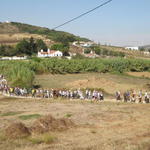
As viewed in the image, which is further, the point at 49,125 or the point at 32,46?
the point at 32,46

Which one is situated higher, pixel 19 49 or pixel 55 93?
pixel 19 49

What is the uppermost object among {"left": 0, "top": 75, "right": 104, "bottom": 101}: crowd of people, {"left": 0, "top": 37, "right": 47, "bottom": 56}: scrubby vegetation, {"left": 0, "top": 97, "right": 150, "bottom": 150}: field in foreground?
{"left": 0, "top": 37, "right": 47, "bottom": 56}: scrubby vegetation

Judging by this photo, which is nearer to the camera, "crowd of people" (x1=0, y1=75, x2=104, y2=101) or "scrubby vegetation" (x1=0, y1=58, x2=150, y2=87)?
"crowd of people" (x1=0, y1=75, x2=104, y2=101)

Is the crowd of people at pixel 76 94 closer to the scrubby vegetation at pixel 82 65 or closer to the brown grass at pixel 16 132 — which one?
the brown grass at pixel 16 132

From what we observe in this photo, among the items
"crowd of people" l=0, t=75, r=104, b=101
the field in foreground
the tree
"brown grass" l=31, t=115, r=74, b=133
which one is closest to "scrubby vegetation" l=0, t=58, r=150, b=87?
"crowd of people" l=0, t=75, r=104, b=101

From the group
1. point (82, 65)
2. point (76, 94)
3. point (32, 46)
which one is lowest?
point (76, 94)

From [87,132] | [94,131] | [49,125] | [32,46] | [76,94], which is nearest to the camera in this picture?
[87,132]

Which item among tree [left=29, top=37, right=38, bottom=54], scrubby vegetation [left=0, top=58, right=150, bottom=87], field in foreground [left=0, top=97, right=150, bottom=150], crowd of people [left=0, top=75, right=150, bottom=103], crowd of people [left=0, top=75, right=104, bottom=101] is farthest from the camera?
tree [left=29, top=37, right=38, bottom=54]

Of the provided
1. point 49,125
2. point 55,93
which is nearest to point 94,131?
point 49,125

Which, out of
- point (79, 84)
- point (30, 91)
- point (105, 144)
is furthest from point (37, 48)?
point (105, 144)

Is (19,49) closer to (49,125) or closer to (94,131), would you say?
(49,125)

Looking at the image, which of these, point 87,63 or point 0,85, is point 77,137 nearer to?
point 0,85

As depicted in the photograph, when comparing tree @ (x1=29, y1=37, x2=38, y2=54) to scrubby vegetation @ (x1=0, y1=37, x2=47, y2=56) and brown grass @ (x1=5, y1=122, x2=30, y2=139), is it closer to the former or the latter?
scrubby vegetation @ (x1=0, y1=37, x2=47, y2=56)

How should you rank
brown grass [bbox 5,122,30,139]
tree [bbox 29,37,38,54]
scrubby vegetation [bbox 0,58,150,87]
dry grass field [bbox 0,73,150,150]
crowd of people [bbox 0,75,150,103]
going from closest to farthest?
dry grass field [bbox 0,73,150,150]
brown grass [bbox 5,122,30,139]
crowd of people [bbox 0,75,150,103]
scrubby vegetation [bbox 0,58,150,87]
tree [bbox 29,37,38,54]
